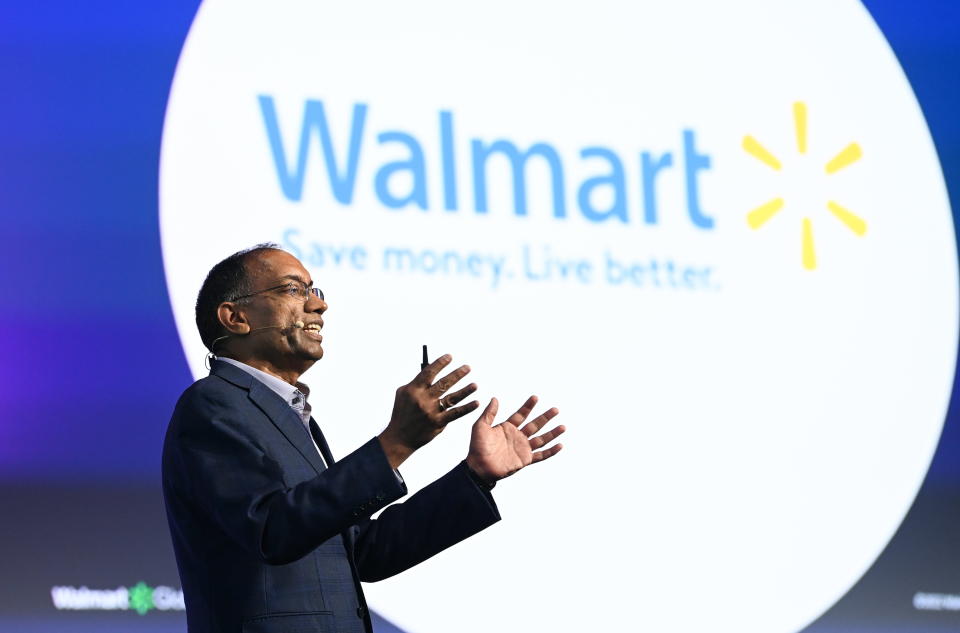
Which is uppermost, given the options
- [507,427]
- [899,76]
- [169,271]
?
[899,76]

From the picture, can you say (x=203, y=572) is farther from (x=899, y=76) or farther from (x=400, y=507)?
(x=899, y=76)

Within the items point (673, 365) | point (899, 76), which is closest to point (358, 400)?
point (673, 365)

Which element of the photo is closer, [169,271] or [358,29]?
[169,271]

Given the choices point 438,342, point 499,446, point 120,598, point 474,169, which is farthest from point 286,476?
point 474,169

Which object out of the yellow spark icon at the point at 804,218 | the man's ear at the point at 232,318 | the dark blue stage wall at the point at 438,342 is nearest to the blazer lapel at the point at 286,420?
the man's ear at the point at 232,318

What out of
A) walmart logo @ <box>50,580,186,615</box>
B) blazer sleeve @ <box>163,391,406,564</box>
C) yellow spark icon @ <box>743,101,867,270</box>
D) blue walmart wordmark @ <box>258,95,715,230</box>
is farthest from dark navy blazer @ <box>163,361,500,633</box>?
yellow spark icon @ <box>743,101,867,270</box>

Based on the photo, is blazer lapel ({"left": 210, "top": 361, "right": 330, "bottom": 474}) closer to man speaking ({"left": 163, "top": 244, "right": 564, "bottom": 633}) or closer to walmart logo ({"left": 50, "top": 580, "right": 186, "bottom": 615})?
man speaking ({"left": 163, "top": 244, "right": 564, "bottom": 633})

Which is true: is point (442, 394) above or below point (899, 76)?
below

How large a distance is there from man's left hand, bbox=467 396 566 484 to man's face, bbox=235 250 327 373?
0.94 ft

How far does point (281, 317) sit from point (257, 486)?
0.33 meters

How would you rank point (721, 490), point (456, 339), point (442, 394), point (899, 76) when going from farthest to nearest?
point (899, 76) → point (721, 490) → point (456, 339) → point (442, 394)

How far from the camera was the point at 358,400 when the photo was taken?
9.59 ft

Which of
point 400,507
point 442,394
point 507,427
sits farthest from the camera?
point 400,507

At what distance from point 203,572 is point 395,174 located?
151 centimetres
